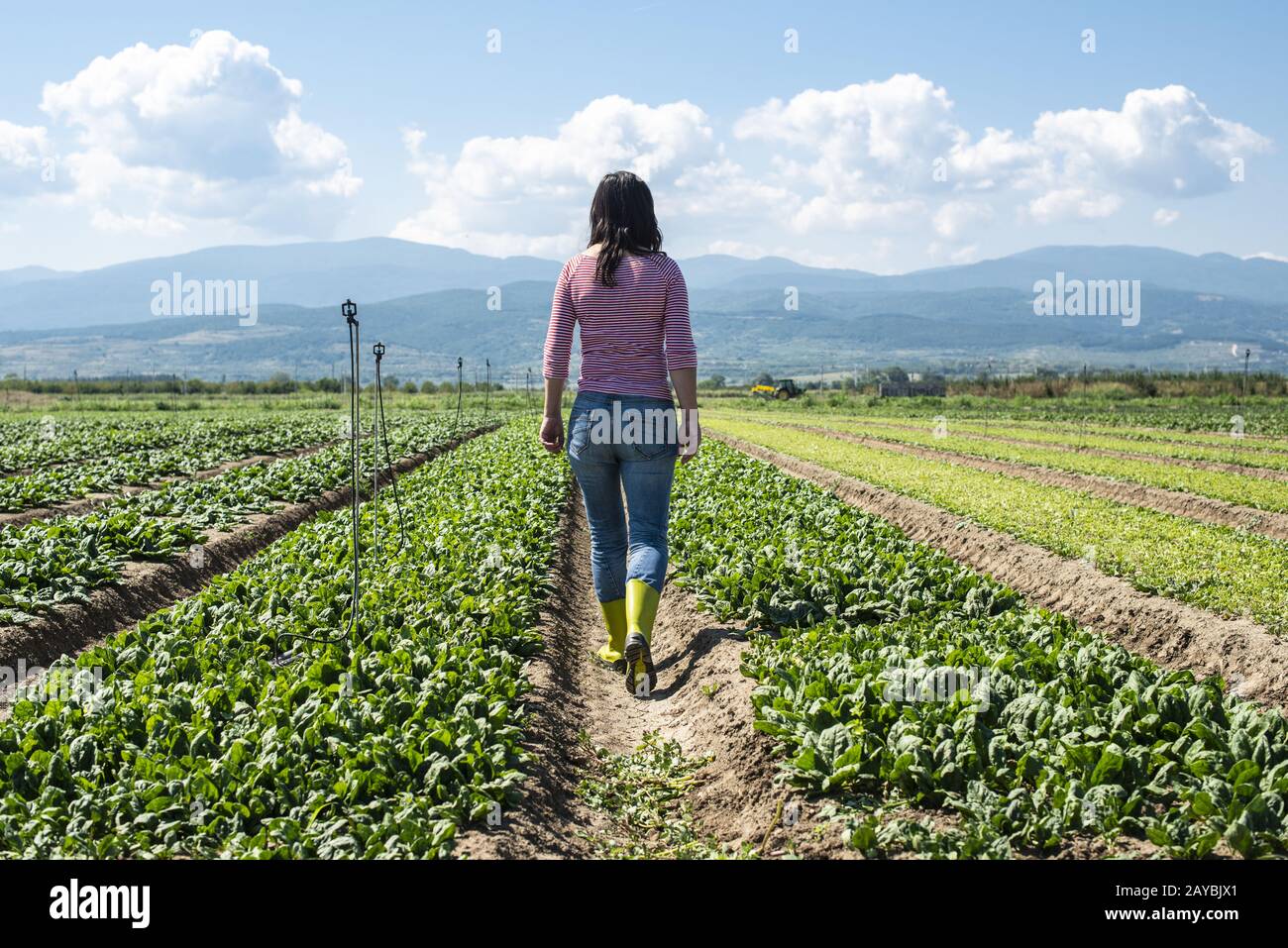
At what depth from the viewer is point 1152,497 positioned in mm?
18188

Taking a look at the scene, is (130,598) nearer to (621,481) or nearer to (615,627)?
(615,627)

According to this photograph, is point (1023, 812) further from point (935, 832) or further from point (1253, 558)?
point (1253, 558)

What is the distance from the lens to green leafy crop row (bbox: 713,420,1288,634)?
8664mm

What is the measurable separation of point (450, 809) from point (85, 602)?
6.25m

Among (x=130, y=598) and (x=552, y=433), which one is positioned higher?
(x=552, y=433)

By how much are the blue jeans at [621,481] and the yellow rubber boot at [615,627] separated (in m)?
0.06

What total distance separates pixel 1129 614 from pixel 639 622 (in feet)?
15.2

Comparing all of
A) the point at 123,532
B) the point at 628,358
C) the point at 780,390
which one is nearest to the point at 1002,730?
the point at 628,358

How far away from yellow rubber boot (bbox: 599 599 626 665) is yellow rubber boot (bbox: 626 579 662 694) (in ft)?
0.52

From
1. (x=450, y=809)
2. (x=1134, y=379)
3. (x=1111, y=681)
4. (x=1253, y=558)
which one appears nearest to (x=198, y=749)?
(x=450, y=809)

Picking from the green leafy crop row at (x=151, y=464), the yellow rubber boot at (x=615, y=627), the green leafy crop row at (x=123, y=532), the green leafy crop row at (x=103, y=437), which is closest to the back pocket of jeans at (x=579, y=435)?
the yellow rubber boot at (x=615, y=627)

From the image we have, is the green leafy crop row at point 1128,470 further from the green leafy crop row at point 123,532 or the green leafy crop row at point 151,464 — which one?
the green leafy crop row at point 151,464

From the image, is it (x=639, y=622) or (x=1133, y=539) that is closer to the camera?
(x=639, y=622)
